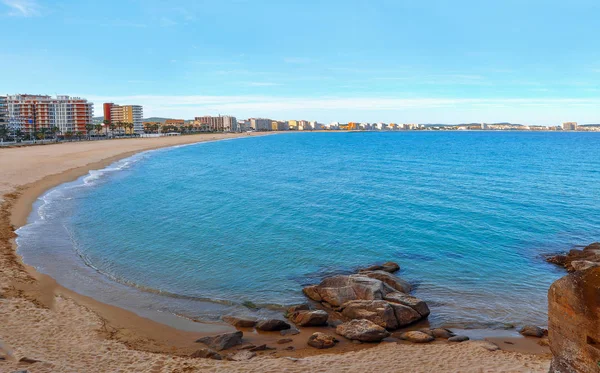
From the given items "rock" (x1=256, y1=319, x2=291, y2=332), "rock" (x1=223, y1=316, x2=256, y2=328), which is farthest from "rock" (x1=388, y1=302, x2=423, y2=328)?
"rock" (x1=223, y1=316, x2=256, y2=328)

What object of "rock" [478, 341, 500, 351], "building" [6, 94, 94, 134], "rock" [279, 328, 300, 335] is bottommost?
"rock" [279, 328, 300, 335]

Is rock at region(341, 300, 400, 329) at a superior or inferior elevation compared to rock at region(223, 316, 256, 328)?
superior

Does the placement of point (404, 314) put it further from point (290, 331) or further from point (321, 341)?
point (290, 331)

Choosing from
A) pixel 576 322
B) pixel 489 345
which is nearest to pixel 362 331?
pixel 489 345

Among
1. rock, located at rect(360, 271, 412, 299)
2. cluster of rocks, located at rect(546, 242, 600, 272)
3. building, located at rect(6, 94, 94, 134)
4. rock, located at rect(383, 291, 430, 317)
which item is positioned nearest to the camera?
rock, located at rect(383, 291, 430, 317)

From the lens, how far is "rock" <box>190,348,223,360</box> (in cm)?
1089

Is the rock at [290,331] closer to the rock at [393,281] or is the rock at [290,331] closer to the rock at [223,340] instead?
the rock at [223,340]

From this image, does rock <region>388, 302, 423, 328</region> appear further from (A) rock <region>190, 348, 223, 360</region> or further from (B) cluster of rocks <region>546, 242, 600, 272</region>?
(B) cluster of rocks <region>546, 242, 600, 272</region>

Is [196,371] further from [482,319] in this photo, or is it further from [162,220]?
[162,220]

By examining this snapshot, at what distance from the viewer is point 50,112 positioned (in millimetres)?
157500

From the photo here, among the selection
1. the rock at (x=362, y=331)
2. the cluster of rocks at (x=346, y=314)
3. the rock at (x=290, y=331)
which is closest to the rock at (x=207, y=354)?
the cluster of rocks at (x=346, y=314)

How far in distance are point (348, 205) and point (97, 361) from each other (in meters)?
24.8

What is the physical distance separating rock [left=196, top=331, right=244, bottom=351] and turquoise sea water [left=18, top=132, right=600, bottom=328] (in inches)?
79.4

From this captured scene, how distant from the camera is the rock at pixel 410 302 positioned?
1397 cm
